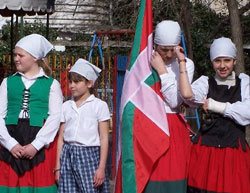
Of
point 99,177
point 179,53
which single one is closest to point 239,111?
point 179,53

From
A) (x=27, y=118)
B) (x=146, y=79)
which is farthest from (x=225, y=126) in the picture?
(x=27, y=118)

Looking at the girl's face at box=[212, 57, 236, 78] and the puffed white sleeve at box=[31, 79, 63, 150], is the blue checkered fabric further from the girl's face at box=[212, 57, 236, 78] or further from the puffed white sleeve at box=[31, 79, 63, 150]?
the girl's face at box=[212, 57, 236, 78]

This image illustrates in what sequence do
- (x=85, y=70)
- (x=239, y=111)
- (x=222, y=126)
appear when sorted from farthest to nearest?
(x=85, y=70), (x=222, y=126), (x=239, y=111)

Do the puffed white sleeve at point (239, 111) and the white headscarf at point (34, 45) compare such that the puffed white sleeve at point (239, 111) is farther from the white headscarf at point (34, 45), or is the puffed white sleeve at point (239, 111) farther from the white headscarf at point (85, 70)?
the white headscarf at point (34, 45)

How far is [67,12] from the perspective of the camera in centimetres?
1889

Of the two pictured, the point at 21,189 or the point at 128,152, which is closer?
the point at 128,152

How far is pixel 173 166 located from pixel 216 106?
0.56 meters

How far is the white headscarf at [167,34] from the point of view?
4198 millimetres

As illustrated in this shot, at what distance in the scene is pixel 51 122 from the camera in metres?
4.61

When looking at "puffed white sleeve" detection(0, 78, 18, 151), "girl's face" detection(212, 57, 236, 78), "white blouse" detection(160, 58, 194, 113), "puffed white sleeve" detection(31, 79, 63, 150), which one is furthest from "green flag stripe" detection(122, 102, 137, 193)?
"puffed white sleeve" detection(0, 78, 18, 151)

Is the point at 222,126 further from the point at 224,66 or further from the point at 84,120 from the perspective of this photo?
the point at 84,120

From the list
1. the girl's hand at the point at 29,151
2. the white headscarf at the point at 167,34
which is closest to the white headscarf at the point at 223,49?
the white headscarf at the point at 167,34

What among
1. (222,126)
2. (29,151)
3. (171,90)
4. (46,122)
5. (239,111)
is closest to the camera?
(171,90)

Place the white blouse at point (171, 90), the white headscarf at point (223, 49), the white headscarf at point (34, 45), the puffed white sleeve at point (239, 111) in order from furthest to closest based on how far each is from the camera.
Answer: the white headscarf at point (34, 45) < the white headscarf at point (223, 49) < the puffed white sleeve at point (239, 111) < the white blouse at point (171, 90)
